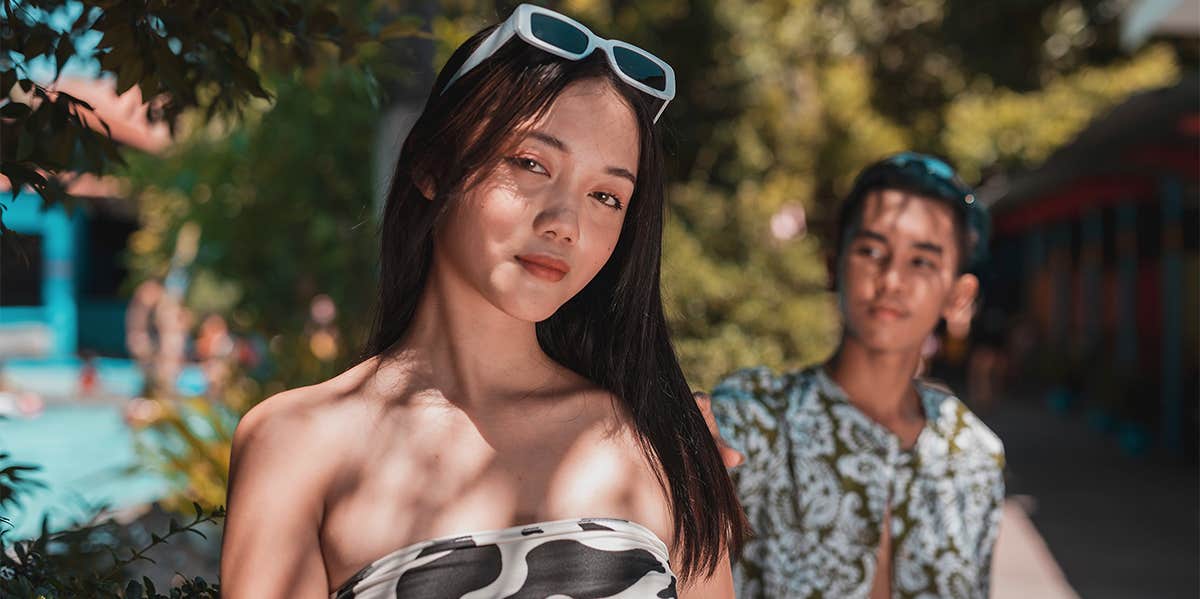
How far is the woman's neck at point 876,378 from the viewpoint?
97.8 inches

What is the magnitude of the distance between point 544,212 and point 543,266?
0.22 ft

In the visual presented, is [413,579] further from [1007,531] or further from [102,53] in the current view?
[1007,531]

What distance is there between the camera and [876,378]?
8.20 feet

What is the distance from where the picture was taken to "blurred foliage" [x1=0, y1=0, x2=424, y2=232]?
1805 millimetres

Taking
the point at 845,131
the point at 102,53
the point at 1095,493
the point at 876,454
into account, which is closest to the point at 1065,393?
the point at 845,131

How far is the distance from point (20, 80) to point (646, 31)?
7416 millimetres

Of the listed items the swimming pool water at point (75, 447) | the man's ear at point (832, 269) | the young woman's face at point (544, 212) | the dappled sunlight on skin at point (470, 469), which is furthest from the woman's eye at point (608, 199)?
the swimming pool water at point (75, 447)

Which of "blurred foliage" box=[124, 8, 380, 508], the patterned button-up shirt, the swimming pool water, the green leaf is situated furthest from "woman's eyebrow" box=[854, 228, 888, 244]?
the swimming pool water

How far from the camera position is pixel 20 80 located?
193 centimetres

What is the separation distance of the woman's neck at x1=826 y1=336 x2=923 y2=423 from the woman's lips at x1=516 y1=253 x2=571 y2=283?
1.14m

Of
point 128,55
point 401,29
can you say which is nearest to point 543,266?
point 128,55

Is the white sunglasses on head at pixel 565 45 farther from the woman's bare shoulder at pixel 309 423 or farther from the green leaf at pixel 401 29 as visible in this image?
the green leaf at pixel 401 29

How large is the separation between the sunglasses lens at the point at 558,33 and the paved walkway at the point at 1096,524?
5.24m

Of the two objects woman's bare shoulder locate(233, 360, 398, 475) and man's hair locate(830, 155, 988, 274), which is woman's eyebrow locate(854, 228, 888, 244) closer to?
man's hair locate(830, 155, 988, 274)
